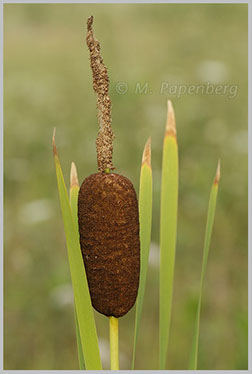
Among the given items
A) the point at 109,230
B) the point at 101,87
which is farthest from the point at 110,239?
the point at 101,87

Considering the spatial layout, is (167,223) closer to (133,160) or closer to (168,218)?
(168,218)

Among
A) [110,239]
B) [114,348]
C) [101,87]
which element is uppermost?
[101,87]

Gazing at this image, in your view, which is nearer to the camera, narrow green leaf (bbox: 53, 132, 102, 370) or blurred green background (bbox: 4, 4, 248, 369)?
narrow green leaf (bbox: 53, 132, 102, 370)

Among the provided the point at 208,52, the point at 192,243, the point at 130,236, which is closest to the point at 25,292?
the point at 192,243

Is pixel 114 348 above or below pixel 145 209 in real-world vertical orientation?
below

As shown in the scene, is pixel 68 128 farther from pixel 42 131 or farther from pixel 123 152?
pixel 123 152

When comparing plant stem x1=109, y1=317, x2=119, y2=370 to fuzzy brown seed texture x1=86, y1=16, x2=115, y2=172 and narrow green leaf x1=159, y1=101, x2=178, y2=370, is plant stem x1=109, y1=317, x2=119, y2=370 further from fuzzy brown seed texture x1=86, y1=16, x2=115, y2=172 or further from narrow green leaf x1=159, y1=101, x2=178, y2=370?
fuzzy brown seed texture x1=86, y1=16, x2=115, y2=172

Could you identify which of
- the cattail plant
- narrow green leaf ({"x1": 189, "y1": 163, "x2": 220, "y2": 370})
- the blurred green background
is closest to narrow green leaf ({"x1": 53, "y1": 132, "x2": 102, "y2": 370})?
the cattail plant
